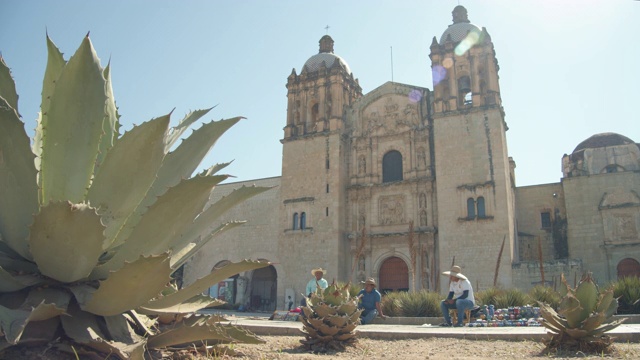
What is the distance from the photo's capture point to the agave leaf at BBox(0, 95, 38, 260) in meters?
2.39

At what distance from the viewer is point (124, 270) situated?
2.33 m

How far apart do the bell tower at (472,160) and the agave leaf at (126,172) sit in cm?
1773

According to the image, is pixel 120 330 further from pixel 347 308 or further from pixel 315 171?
pixel 315 171

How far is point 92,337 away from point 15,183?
85 cm

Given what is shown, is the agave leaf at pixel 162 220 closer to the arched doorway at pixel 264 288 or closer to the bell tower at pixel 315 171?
the bell tower at pixel 315 171

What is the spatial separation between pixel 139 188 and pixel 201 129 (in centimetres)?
64

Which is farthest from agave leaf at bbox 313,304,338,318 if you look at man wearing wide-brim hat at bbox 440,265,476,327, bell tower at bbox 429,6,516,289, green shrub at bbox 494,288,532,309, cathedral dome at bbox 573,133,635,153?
cathedral dome at bbox 573,133,635,153

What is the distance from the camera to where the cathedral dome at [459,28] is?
23.2 m

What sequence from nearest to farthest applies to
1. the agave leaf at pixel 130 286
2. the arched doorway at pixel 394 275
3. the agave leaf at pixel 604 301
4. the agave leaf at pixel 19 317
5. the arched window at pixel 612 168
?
the agave leaf at pixel 19 317
the agave leaf at pixel 130 286
the agave leaf at pixel 604 301
the arched doorway at pixel 394 275
the arched window at pixel 612 168

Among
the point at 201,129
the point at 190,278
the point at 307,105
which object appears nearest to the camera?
the point at 201,129

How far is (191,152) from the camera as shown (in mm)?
3158

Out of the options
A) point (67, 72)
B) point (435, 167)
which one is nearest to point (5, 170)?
point (67, 72)

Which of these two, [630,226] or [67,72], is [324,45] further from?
[67,72]

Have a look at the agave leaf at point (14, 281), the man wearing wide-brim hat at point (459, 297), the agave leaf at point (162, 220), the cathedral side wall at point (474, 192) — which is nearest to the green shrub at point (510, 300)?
the man wearing wide-brim hat at point (459, 297)
